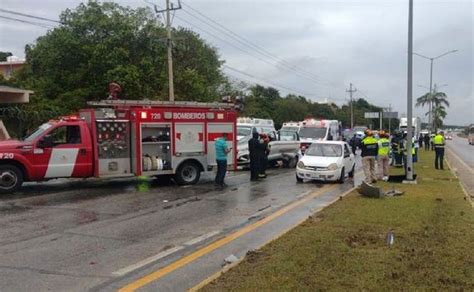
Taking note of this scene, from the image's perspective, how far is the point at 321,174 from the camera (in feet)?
58.5

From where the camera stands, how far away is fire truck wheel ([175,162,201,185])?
1694 cm

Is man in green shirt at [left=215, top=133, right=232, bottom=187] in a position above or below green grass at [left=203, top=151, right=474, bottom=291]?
above

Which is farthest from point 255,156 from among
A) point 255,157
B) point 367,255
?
point 367,255

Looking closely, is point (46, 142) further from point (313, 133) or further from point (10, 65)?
point (10, 65)

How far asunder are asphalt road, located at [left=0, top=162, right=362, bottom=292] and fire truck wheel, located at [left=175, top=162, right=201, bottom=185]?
36 cm

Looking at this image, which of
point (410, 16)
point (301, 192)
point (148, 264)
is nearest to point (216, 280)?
point (148, 264)

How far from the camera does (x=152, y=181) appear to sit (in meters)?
18.1

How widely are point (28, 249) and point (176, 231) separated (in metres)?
2.40

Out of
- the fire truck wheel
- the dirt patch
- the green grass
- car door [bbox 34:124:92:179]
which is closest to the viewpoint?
the green grass

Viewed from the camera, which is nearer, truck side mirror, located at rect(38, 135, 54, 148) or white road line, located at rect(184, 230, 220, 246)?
white road line, located at rect(184, 230, 220, 246)

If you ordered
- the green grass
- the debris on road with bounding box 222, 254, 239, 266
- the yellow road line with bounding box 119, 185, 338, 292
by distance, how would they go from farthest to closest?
the debris on road with bounding box 222, 254, 239, 266 → the yellow road line with bounding box 119, 185, 338, 292 → the green grass

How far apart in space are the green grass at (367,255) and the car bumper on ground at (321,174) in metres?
6.66

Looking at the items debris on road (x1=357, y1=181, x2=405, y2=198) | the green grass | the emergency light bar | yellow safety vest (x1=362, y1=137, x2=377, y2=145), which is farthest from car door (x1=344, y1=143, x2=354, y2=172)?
the green grass

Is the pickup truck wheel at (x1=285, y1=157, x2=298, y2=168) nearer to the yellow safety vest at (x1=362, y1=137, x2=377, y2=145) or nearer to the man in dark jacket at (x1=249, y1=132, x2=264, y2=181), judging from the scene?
the man in dark jacket at (x1=249, y1=132, x2=264, y2=181)
